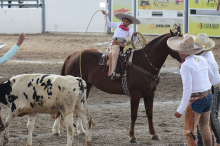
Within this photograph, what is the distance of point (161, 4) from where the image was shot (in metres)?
18.9

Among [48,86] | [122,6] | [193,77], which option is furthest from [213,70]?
[122,6]

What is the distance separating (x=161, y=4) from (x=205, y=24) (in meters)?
Answer: 2.70

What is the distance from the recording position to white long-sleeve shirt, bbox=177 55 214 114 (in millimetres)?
4203

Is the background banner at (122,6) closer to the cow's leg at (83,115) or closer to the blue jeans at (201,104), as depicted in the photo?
the cow's leg at (83,115)

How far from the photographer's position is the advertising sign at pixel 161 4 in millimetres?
18622

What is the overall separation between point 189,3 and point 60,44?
7459 mm

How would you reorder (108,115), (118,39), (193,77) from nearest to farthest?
(193,77)
(118,39)
(108,115)

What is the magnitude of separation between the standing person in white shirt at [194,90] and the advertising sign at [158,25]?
14.7 m

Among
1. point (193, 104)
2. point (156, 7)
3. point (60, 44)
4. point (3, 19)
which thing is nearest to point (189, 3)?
point (156, 7)

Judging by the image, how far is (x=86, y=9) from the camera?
2056 cm

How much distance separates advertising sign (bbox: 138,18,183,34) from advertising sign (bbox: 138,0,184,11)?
0.63 metres

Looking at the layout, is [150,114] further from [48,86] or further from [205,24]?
[205,24]

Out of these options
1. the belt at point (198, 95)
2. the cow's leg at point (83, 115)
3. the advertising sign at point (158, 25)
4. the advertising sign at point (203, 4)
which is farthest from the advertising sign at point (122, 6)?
the belt at point (198, 95)

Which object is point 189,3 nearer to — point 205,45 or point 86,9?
point 86,9
